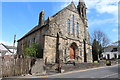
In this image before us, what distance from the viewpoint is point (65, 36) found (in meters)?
22.9

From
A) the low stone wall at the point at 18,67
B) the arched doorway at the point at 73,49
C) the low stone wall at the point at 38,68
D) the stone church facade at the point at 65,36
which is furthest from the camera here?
the arched doorway at the point at 73,49

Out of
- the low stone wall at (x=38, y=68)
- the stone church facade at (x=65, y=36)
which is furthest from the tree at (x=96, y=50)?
the low stone wall at (x=38, y=68)

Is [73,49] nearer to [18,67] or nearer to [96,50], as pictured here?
[18,67]

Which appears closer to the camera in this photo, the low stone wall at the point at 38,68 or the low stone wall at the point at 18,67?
the low stone wall at the point at 18,67

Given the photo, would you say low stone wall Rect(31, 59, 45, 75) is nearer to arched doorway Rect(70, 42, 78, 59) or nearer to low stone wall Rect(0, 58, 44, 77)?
low stone wall Rect(0, 58, 44, 77)

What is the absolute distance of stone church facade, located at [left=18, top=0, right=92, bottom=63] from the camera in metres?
20.2

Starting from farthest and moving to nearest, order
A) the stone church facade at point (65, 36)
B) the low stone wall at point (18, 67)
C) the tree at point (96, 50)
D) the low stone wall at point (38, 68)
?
1. the tree at point (96, 50)
2. the stone church facade at point (65, 36)
3. the low stone wall at point (38, 68)
4. the low stone wall at point (18, 67)

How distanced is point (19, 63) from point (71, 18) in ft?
56.4

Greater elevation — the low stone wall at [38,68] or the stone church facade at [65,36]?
the stone church facade at [65,36]

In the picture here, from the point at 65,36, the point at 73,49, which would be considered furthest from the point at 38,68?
the point at 73,49

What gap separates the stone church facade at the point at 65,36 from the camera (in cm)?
2023

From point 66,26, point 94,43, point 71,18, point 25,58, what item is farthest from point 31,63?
point 94,43

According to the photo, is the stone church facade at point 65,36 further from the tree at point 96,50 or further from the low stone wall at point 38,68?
the tree at point 96,50

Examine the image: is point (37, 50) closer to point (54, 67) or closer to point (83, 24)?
point (54, 67)
